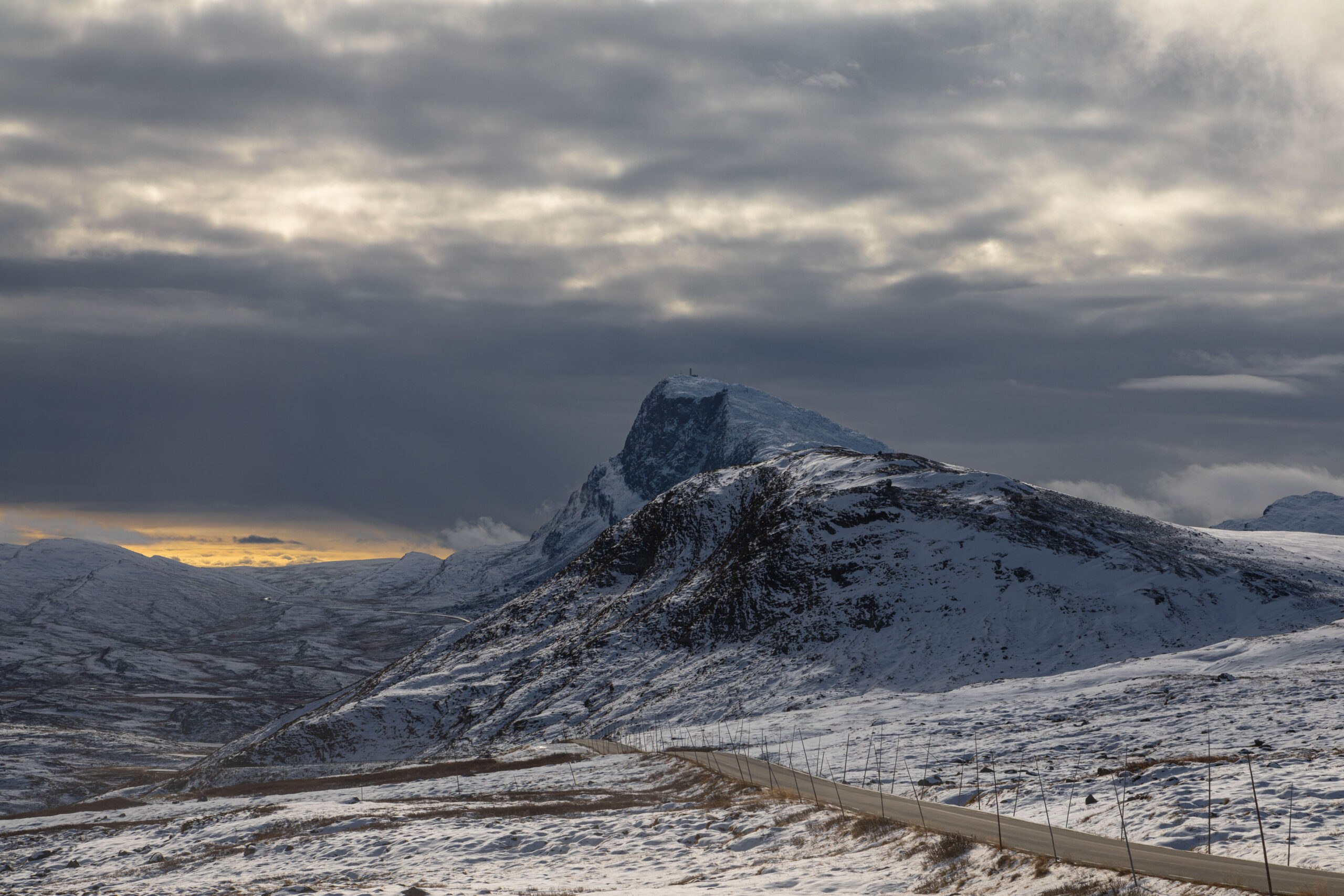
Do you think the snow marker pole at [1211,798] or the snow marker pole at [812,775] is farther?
the snow marker pole at [812,775]

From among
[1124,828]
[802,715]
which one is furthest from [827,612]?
[1124,828]

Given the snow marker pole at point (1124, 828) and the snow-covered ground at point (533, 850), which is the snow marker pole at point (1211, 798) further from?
the snow-covered ground at point (533, 850)

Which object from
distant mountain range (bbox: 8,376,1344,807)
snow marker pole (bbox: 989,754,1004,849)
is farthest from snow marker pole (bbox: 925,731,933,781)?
distant mountain range (bbox: 8,376,1344,807)

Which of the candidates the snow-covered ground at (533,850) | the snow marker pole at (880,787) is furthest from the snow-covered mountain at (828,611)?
the snow-covered ground at (533,850)

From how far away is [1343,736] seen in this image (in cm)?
4456

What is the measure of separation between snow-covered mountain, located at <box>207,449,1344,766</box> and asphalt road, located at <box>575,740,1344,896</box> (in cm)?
5146

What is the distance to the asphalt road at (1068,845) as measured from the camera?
2392 centimetres

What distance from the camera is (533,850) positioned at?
4041 centimetres

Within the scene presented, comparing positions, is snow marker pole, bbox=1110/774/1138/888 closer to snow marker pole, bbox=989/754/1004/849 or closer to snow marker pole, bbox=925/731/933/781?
snow marker pole, bbox=989/754/1004/849

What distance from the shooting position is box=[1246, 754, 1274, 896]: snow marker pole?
75.0 feet

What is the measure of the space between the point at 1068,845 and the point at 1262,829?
5.49 meters

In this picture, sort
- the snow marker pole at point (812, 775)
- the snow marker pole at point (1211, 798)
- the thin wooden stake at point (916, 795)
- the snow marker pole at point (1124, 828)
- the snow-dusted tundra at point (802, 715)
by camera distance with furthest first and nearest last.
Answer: the snow marker pole at point (812, 775), the thin wooden stake at point (916, 795), the snow-dusted tundra at point (802, 715), the snow marker pole at point (1211, 798), the snow marker pole at point (1124, 828)

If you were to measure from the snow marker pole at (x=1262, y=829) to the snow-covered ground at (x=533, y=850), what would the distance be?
137 cm

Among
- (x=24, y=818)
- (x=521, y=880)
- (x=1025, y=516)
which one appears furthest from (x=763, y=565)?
(x=521, y=880)
